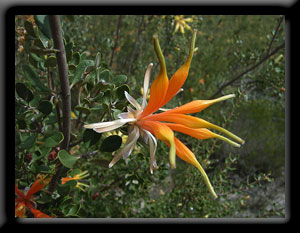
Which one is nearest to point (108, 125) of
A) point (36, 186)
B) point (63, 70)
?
point (63, 70)

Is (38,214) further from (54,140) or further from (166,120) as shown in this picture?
(166,120)

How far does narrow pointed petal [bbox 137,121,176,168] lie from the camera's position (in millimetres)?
504

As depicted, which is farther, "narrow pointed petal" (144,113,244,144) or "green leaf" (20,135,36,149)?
"green leaf" (20,135,36,149)

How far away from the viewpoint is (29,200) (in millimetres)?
892

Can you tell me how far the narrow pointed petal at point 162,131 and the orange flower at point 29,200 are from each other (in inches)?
17.1

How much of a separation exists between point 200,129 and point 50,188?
1.84 feet

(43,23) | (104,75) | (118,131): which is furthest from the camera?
(118,131)

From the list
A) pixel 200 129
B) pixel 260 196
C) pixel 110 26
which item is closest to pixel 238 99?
pixel 200 129

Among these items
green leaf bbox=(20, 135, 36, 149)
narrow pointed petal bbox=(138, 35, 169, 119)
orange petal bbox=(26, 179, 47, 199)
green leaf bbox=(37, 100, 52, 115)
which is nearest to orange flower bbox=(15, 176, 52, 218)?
orange petal bbox=(26, 179, 47, 199)

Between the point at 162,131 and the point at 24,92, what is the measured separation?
1.34 feet

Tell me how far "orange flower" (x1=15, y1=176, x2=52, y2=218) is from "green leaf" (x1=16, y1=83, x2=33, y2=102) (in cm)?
27

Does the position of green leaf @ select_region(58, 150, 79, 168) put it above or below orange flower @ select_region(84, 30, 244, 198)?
below

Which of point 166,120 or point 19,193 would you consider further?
point 19,193

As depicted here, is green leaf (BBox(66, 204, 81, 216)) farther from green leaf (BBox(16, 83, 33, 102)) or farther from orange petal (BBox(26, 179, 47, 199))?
green leaf (BBox(16, 83, 33, 102))
